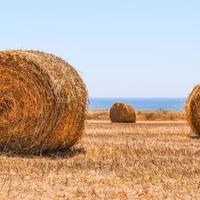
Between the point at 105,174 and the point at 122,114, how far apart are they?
68.9 feet

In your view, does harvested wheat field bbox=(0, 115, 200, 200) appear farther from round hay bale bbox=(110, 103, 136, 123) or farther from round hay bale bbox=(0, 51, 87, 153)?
round hay bale bbox=(110, 103, 136, 123)

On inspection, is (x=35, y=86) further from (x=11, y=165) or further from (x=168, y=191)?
(x=168, y=191)

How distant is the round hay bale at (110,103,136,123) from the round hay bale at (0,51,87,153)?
1730cm

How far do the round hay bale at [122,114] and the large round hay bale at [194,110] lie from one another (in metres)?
11.2

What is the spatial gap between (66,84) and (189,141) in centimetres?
552

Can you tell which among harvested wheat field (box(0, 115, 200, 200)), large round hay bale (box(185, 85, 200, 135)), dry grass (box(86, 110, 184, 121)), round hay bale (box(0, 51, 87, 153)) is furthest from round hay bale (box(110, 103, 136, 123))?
round hay bale (box(0, 51, 87, 153))

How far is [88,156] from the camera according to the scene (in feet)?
43.0

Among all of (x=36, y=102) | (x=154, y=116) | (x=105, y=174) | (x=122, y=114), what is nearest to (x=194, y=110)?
(x=36, y=102)

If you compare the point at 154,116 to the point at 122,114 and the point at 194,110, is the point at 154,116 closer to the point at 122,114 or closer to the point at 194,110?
the point at 122,114

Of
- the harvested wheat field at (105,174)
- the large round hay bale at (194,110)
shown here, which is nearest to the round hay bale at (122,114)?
the large round hay bale at (194,110)

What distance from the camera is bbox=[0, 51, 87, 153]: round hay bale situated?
43.5 ft

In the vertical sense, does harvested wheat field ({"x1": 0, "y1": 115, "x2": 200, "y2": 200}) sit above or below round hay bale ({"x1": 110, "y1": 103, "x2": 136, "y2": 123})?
below

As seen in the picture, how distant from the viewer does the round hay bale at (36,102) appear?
1326 centimetres

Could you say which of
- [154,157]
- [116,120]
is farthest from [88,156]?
[116,120]
